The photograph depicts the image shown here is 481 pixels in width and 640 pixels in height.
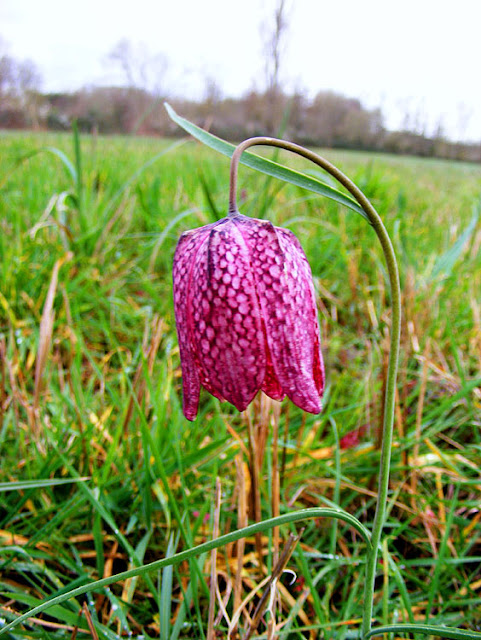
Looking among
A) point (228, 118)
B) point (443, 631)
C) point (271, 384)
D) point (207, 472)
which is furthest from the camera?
point (228, 118)

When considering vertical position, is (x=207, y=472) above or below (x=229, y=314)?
below

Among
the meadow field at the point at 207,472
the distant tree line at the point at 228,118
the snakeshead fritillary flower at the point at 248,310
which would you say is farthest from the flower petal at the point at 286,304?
the distant tree line at the point at 228,118

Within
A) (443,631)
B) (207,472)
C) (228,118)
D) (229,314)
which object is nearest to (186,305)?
(229,314)

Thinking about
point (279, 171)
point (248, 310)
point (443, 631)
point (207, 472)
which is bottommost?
point (207, 472)

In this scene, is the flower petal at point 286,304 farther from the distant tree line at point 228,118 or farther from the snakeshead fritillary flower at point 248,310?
the distant tree line at point 228,118

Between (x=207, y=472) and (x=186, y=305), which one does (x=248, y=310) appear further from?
(x=207, y=472)

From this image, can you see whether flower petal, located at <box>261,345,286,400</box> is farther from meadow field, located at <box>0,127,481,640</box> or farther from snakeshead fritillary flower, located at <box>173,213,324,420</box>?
meadow field, located at <box>0,127,481,640</box>

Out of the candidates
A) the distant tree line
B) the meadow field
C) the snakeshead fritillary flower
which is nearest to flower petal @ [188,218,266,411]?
the snakeshead fritillary flower
